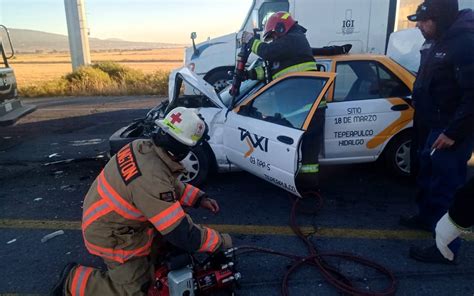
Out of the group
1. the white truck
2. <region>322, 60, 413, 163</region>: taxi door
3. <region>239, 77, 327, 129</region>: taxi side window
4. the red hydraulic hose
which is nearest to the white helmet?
the red hydraulic hose

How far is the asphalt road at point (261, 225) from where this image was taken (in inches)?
116

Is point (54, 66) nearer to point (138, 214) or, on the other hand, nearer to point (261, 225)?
point (261, 225)

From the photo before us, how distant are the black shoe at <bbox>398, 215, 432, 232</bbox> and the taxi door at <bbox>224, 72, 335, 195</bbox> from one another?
104 cm

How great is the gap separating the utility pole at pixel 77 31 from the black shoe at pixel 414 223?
1787 centimetres

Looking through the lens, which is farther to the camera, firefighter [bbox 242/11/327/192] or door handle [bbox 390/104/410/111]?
door handle [bbox 390/104/410/111]

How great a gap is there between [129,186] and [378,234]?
236 cm

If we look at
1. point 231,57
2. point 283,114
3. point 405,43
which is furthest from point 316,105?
point 231,57

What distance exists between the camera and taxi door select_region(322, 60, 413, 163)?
4297 millimetres

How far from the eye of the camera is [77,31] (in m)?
18.2

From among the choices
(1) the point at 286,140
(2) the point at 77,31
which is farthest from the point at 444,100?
(2) the point at 77,31

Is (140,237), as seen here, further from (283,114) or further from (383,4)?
(383,4)

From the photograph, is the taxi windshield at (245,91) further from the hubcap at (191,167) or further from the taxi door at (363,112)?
the taxi door at (363,112)

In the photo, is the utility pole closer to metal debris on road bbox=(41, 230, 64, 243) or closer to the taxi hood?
the taxi hood

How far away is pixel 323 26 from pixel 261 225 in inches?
227
